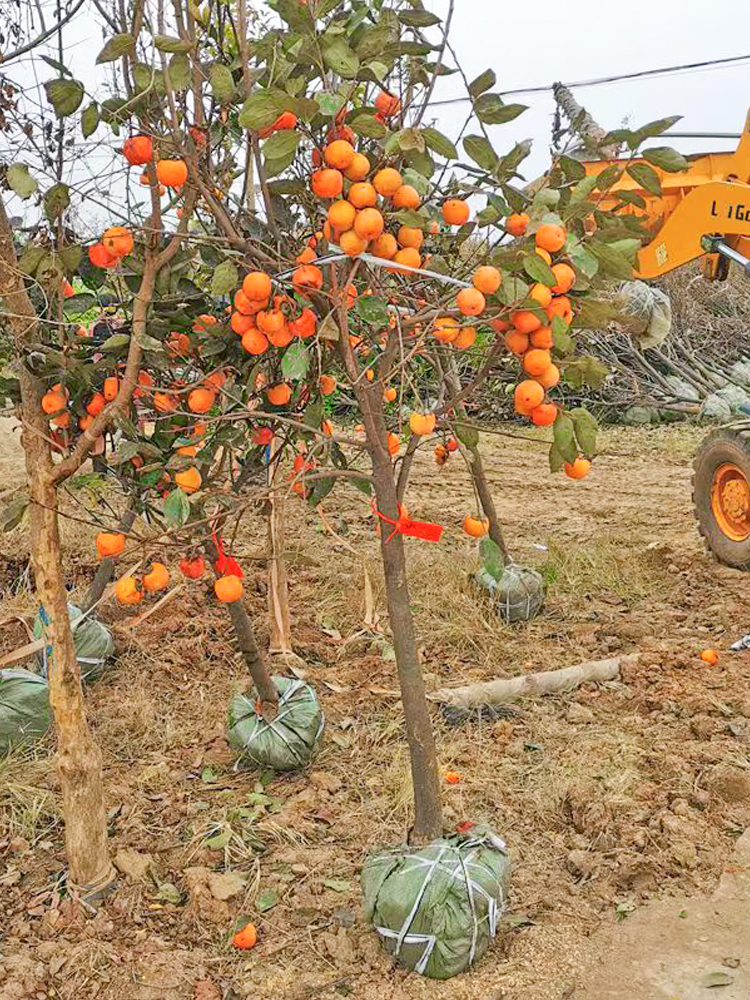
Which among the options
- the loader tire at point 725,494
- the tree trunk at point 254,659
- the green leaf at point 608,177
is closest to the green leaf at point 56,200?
the green leaf at point 608,177

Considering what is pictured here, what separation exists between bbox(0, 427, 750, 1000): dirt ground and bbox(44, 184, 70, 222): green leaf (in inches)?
40.3

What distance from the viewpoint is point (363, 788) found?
337cm

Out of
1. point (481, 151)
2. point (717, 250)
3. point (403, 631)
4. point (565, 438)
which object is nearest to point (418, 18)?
point (481, 151)

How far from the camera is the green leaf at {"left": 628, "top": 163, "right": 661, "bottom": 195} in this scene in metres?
2.15

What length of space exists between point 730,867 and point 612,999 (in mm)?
704

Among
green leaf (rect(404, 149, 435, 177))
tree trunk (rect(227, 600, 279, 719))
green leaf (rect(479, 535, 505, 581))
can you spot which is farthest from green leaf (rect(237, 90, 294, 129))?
tree trunk (rect(227, 600, 279, 719))

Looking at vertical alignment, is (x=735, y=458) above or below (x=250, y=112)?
below

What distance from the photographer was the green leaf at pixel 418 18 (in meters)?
2.06

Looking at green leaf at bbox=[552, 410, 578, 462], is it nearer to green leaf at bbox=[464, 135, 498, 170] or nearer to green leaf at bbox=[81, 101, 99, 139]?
green leaf at bbox=[464, 135, 498, 170]

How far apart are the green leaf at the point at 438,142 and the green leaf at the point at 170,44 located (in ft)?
1.66

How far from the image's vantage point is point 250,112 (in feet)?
6.02

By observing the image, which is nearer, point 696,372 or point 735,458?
point 735,458

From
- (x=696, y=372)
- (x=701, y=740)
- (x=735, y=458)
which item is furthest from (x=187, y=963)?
(x=696, y=372)

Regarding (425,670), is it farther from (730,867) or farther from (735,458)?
(735,458)
